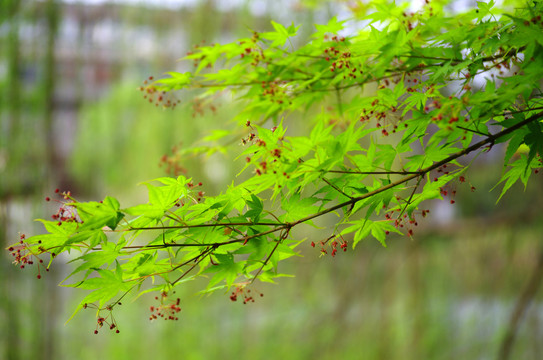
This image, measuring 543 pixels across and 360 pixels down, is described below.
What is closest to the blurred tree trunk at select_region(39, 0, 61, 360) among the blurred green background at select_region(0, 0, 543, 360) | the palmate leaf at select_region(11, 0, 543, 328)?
the blurred green background at select_region(0, 0, 543, 360)

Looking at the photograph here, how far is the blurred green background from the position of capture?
2.25 meters

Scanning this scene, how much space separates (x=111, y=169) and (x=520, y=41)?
2.45 meters

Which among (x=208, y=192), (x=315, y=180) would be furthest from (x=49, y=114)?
(x=315, y=180)

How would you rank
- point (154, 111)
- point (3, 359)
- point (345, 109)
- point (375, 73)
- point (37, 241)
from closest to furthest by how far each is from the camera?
point (37, 241)
point (375, 73)
point (345, 109)
point (3, 359)
point (154, 111)

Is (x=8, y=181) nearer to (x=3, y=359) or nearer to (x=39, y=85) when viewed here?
(x=39, y=85)

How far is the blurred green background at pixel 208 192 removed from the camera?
225cm

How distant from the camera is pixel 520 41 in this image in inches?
26.0

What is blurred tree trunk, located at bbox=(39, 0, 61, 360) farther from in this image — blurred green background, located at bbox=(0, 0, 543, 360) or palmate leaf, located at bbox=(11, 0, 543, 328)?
palmate leaf, located at bbox=(11, 0, 543, 328)

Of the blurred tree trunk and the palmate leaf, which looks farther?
the blurred tree trunk

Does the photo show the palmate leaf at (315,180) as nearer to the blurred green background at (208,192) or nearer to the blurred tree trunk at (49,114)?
the blurred green background at (208,192)

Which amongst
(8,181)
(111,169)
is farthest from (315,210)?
(111,169)

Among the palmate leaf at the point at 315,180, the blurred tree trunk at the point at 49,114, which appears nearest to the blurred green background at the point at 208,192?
the blurred tree trunk at the point at 49,114

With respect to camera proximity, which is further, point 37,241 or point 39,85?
point 39,85

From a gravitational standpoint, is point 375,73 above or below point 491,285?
above
